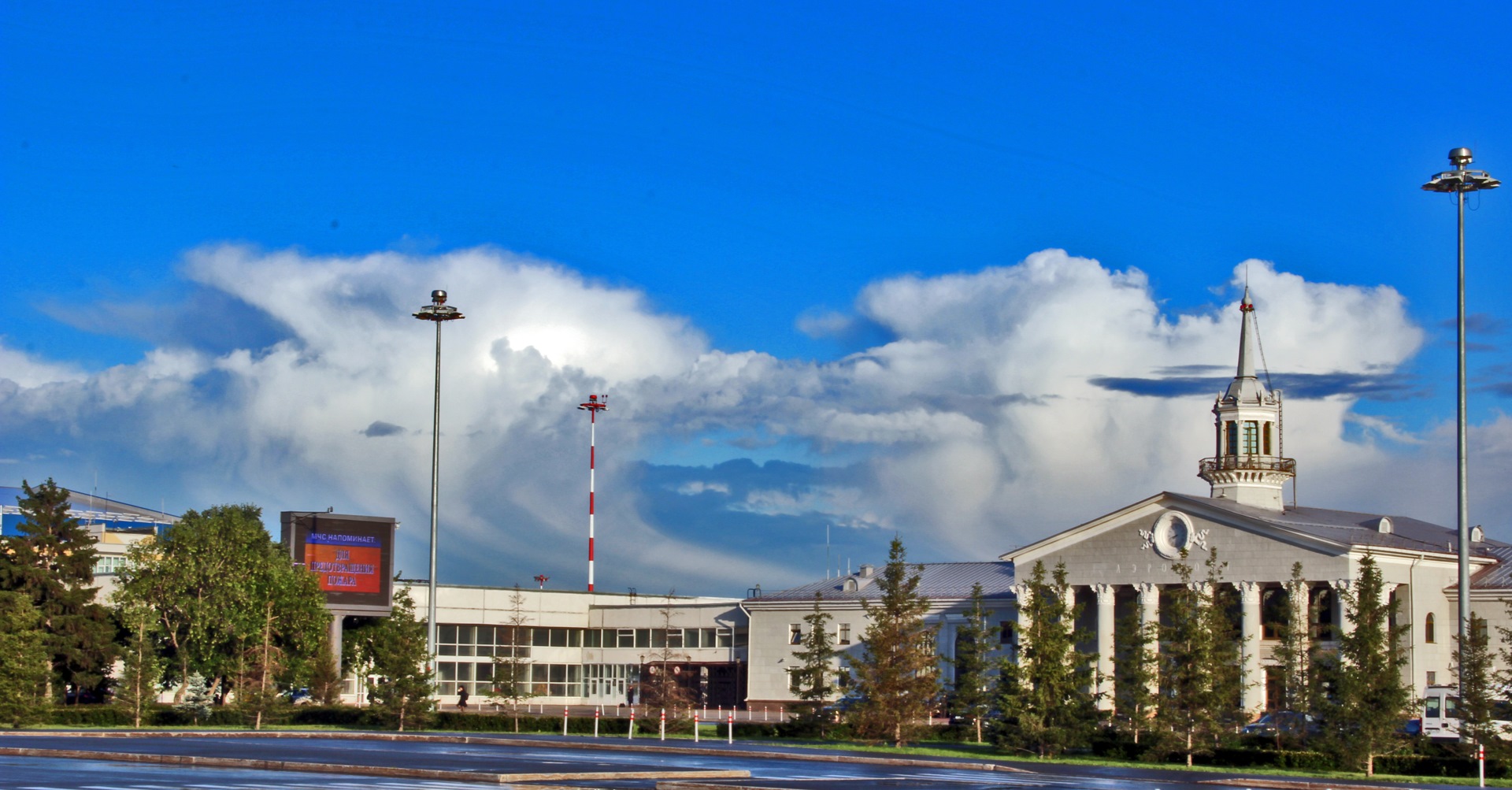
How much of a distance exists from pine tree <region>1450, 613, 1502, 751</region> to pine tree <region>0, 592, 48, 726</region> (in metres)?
42.6

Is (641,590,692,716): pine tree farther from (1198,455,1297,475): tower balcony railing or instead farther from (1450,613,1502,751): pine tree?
(1450,613,1502,751): pine tree

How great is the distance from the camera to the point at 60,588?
66.5 m

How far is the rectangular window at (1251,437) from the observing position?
83.6 m

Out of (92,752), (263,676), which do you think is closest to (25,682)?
(263,676)

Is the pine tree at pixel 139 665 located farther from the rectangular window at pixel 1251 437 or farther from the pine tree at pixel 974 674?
the rectangular window at pixel 1251 437

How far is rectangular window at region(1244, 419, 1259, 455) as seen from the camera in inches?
3292

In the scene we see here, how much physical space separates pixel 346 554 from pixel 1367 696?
50.7 meters

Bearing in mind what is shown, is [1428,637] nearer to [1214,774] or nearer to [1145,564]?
[1145,564]

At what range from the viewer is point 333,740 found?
46219mm

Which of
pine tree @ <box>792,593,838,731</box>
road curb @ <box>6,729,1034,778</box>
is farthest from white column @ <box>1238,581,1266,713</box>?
road curb @ <box>6,729,1034,778</box>

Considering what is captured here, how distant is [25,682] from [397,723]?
1204 centimetres

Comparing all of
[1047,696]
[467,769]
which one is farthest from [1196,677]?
[467,769]

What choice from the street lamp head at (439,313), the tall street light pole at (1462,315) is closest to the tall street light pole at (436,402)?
the street lamp head at (439,313)

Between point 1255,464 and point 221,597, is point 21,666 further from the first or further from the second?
point 1255,464
